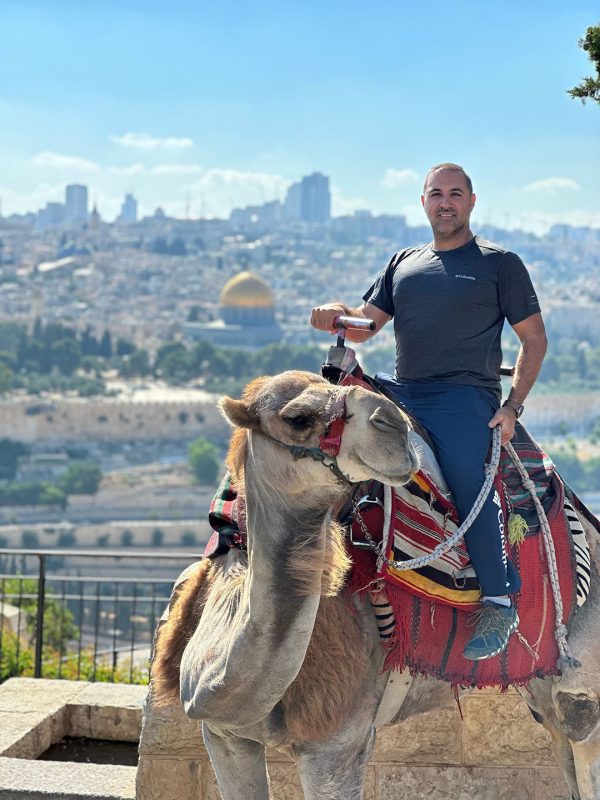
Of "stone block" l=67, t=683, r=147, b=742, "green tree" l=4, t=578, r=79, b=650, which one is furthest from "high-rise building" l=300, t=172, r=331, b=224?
"stone block" l=67, t=683, r=147, b=742

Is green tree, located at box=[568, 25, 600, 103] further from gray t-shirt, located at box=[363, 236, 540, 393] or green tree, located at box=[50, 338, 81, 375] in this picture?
green tree, located at box=[50, 338, 81, 375]

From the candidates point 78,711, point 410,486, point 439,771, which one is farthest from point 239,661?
point 78,711

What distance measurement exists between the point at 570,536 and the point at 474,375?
31 cm

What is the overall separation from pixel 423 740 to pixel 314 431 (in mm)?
1195

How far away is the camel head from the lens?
60.1 inches

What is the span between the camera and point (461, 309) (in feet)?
6.81

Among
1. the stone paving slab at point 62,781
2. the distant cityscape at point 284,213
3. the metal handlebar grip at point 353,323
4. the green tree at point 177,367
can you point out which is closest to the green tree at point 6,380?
the green tree at point 177,367

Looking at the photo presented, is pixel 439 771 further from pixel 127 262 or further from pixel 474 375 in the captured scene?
pixel 127 262

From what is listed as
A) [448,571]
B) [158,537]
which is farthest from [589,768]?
[158,537]

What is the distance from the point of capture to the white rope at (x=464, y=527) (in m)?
1.85

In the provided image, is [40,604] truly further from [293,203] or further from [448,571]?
[293,203]

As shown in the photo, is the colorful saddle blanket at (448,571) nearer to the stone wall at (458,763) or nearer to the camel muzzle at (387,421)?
the camel muzzle at (387,421)

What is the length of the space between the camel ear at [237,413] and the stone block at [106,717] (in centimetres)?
200

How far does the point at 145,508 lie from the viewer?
4388 cm
